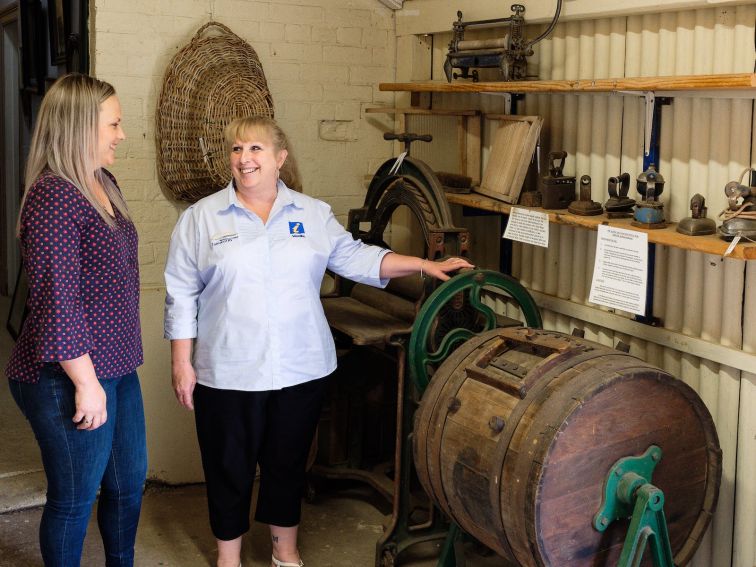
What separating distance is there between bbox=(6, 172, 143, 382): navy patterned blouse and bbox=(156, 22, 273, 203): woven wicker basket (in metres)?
1.18

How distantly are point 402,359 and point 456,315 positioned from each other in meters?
0.25

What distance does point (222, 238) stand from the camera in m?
3.22

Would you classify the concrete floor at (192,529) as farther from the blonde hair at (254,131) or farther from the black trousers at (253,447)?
the blonde hair at (254,131)

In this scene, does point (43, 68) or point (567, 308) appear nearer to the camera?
point (567, 308)

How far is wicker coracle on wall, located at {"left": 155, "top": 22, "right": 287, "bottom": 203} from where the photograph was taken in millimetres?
4027

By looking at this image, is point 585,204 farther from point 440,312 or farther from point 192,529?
point 192,529

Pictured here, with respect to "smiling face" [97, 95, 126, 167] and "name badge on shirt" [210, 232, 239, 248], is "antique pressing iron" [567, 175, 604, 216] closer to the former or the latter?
"name badge on shirt" [210, 232, 239, 248]

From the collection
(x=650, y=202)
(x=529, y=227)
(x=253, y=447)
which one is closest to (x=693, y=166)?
(x=650, y=202)

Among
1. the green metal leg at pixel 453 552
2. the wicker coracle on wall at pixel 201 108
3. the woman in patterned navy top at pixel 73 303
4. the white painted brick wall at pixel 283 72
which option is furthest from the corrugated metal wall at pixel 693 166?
the woman in patterned navy top at pixel 73 303

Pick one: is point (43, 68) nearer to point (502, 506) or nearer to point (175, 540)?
point (175, 540)

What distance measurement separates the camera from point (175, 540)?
3.90 metres

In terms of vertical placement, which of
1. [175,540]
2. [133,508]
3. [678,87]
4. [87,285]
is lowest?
[175,540]

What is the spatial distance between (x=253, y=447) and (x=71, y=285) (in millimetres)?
970

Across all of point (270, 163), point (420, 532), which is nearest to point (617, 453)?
point (420, 532)
